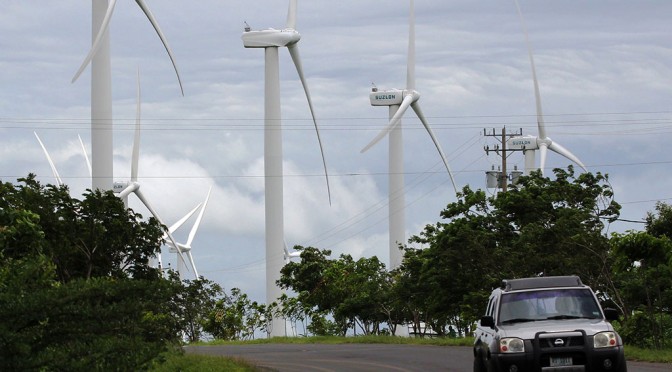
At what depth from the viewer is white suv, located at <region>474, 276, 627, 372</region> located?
1861 cm

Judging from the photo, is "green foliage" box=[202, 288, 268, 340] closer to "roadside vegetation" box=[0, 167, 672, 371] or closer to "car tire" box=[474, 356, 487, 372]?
"roadside vegetation" box=[0, 167, 672, 371]

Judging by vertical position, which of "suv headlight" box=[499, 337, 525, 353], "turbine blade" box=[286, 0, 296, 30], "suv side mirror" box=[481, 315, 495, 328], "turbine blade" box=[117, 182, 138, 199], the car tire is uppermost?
"turbine blade" box=[286, 0, 296, 30]

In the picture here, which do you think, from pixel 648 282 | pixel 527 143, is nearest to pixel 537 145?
Result: pixel 527 143

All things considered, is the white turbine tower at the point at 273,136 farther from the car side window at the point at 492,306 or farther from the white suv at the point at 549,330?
the white suv at the point at 549,330

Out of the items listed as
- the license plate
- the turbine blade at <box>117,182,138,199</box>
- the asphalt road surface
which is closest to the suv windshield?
the license plate

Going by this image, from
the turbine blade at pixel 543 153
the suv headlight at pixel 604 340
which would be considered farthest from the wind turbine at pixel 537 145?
the suv headlight at pixel 604 340

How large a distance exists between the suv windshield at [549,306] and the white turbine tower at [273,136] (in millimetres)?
52849

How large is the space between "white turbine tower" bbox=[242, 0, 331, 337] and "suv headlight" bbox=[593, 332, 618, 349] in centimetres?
5431

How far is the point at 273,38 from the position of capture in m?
76.6

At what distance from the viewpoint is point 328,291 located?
67.7 meters

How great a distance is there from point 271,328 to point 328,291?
5.61 meters

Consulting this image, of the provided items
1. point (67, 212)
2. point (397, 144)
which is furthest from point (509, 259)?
point (397, 144)

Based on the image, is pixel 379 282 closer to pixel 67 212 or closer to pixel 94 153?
pixel 94 153

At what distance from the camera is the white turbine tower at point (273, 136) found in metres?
74.4
